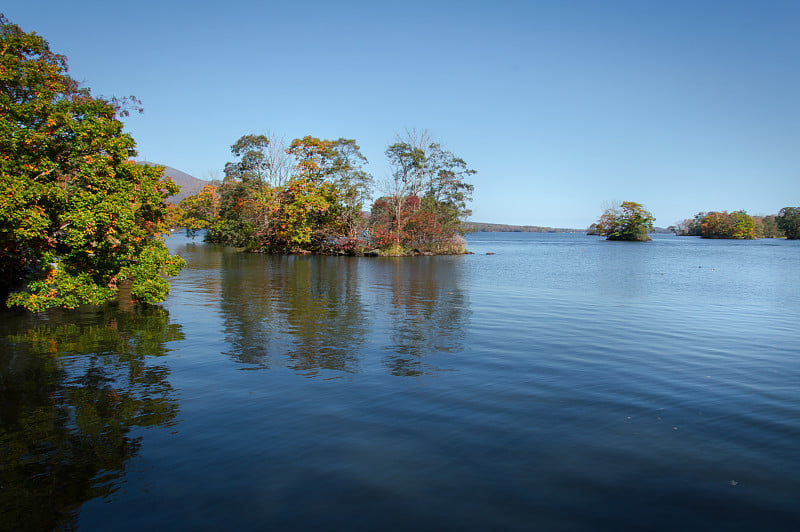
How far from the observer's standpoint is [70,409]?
834 cm

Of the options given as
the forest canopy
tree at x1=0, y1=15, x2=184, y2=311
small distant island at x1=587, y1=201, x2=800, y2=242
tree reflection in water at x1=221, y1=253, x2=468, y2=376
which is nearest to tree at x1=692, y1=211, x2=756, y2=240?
small distant island at x1=587, y1=201, x2=800, y2=242

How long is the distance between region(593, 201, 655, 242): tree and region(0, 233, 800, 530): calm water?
112m

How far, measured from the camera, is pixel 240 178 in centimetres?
6769

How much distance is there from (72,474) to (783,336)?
696 inches

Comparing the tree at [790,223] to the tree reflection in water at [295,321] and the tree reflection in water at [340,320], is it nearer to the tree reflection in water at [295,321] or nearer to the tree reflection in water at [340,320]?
the tree reflection in water at [340,320]

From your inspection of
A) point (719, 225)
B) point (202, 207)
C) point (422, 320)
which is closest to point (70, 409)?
point (422, 320)

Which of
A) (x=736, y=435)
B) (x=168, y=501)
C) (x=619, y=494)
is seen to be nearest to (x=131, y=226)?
(x=168, y=501)

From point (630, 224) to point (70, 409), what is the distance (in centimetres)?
13027

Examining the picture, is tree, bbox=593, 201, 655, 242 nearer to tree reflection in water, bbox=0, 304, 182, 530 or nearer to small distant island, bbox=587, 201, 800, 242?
small distant island, bbox=587, 201, 800, 242

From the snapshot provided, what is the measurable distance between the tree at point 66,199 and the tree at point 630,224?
4764 inches

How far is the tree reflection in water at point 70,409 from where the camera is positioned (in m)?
5.75

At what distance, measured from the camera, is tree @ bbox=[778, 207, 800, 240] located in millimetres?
135375

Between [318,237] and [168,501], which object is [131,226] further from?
[318,237]

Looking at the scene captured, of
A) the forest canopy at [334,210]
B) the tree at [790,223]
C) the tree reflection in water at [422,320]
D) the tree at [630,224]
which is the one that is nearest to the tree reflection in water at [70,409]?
the tree reflection in water at [422,320]
